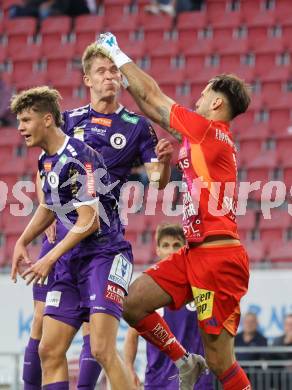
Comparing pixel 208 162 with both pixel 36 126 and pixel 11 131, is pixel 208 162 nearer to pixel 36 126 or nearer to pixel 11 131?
pixel 36 126

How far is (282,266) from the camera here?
11.5m

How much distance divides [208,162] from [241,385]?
1.52 m

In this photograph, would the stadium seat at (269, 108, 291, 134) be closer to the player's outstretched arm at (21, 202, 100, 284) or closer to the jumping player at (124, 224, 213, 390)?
the jumping player at (124, 224, 213, 390)

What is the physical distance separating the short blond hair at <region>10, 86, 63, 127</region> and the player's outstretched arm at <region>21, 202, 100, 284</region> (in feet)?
2.36

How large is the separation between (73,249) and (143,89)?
118 cm

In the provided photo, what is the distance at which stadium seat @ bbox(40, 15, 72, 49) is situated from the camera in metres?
18.0

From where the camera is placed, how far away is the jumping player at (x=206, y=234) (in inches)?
275

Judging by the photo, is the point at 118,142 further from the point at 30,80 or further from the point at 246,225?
the point at 30,80

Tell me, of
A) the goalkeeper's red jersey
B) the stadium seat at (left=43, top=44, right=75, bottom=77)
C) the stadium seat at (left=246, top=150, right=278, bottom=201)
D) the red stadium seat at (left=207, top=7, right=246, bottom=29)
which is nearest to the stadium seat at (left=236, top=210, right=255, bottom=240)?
the stadium seat at (left=246, top=150, right=278, bottom=201)

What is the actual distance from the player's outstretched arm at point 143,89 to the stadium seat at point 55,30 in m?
11.1

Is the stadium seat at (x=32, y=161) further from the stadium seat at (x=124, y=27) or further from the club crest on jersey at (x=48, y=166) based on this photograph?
the club crest on jersey at (x=48, y=166)

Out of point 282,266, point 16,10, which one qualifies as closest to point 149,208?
point 282,266

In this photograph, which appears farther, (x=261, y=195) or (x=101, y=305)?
(x=261, y=195)

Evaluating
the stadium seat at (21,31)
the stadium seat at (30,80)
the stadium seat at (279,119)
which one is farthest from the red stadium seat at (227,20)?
the stadium seat at (21,31)
